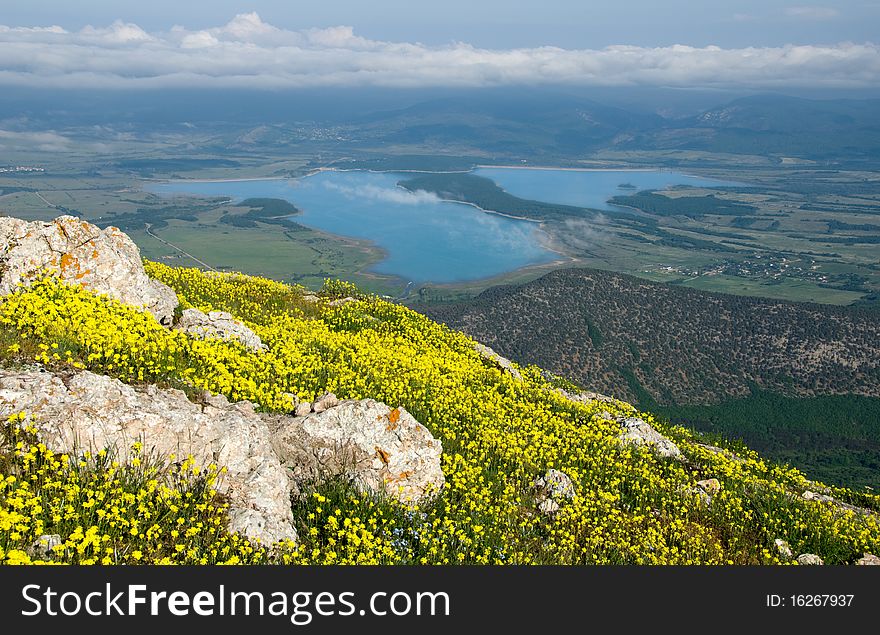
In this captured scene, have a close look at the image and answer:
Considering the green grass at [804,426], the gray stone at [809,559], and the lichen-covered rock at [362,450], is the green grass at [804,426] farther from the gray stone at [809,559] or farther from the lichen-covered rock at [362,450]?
the lichen-covered rock at [362,450]

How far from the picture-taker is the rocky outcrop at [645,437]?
18.0 metres

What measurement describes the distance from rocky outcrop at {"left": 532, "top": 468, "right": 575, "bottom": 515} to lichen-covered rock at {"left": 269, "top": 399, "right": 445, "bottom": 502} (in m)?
2.35

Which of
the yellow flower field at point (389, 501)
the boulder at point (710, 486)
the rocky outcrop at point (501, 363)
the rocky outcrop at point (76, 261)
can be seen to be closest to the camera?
the yellow flower field at point (389, 501)

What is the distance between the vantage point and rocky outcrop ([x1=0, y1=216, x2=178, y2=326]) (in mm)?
16781

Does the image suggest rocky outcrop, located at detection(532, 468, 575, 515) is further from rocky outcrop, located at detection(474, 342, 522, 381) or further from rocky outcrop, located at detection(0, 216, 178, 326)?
rocky outcrop, located at detection(0, 216, 178, 326)

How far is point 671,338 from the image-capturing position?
118 m

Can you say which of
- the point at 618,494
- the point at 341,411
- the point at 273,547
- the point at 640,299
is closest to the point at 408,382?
the point at 341,411

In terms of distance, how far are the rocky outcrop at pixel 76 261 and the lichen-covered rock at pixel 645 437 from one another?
43.9ft

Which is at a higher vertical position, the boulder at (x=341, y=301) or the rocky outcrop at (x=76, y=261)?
the rocky outcrop at (x=76, y=261)

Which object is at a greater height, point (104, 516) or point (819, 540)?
point (104, 516)

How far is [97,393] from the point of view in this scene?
1036 centimetres

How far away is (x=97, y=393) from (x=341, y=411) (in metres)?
4.24

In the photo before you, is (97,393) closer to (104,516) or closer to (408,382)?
(104,516)

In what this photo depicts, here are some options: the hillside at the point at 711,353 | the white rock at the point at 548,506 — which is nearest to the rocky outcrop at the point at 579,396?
the white rock at the point at 548,506
